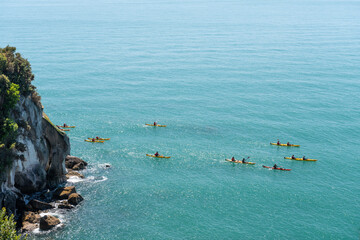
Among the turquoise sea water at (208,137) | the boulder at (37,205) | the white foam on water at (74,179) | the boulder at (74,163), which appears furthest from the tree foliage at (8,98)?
the boulder at (74,163)

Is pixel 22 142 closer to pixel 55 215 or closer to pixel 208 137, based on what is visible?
pixel 55 215

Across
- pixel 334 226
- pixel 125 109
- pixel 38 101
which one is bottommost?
pixel 334 226

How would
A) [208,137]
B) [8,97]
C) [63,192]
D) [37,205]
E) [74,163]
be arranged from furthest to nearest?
[208,137]
[74,163]
[63,192]
[37,205]
[8,97]

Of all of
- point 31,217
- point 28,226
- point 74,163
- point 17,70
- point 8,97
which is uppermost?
point 17,70

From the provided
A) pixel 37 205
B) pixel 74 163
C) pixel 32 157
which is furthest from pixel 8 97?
pixel 74 163

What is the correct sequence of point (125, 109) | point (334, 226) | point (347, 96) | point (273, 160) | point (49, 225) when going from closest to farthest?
point (49, 225) < point (334, 226) < point (273, 160) < point (125, 109) < point (347, 96)

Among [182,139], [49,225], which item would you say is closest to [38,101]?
[49,225]

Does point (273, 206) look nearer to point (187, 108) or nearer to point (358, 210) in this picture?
point (358, 210)
